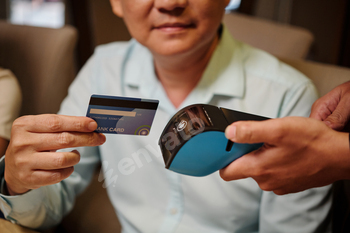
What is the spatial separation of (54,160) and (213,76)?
35cm

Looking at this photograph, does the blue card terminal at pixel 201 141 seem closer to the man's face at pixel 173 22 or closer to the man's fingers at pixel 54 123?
the man's fingers at pixel 54 123

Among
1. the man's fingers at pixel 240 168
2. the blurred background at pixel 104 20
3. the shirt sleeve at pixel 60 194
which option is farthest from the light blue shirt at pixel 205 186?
the blurred background at pixel 104 20

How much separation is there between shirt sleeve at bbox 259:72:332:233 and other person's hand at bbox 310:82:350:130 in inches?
3.0

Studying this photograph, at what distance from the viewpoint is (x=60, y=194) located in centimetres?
55

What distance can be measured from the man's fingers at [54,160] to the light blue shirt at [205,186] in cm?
6

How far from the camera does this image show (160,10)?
50cm

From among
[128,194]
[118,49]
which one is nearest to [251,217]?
[128,194]

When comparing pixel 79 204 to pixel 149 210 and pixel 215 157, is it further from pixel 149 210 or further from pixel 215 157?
pixel 215 157

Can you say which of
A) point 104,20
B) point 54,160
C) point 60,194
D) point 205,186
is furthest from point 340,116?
point 104,20

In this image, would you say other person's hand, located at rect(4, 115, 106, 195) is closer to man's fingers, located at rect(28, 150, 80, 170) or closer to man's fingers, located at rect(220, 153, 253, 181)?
man's fingers, located at rect(28, 150, 80, 170)

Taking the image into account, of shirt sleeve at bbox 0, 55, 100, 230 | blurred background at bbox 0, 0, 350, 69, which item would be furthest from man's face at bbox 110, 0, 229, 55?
blurred background at bbox 0, 0, 350, 69

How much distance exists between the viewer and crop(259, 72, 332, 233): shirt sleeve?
1.60ft

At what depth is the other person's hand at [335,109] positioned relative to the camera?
36 centimetres

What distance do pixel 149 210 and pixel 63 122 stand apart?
261 millimetres
